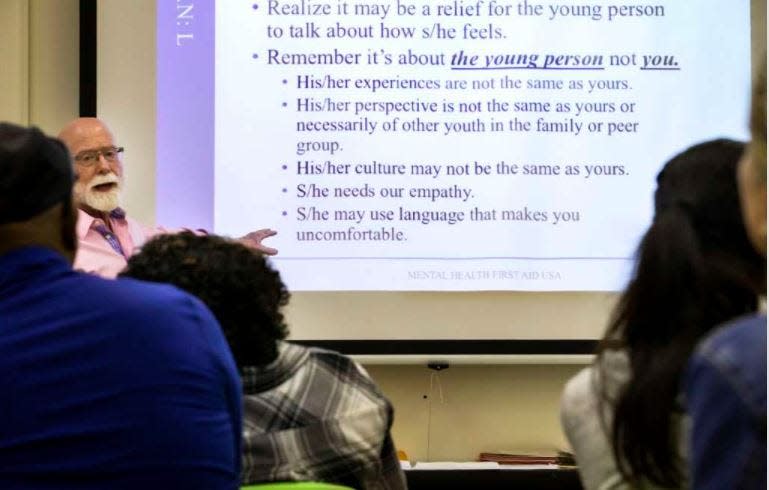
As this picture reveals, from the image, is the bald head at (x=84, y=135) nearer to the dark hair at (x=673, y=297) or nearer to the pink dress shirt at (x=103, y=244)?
the pink dress shirt at (x=103, y=244)

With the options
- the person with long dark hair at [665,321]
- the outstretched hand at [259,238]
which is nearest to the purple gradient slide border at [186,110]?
the outstretched hand at [259,238]

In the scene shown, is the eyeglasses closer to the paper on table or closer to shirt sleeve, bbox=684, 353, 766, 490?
the paper on table

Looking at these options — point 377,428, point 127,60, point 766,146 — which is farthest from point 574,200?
point 766,146

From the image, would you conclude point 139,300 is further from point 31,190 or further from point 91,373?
point 31,190

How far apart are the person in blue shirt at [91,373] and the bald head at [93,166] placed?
2319mm

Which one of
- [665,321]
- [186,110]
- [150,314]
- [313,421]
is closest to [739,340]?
[665,321]

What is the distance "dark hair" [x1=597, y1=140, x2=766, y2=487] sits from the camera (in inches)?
59.8

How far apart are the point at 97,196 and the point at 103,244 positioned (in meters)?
0.16

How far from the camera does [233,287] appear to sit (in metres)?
2.03

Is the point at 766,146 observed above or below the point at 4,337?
above

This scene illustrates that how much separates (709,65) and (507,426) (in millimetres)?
1431

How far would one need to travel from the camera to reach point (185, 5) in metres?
4.17

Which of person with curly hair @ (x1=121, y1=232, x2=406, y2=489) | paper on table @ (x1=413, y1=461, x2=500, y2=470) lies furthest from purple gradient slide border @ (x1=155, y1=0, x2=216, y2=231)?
person with curly hair @ (x1=121, y1=232, x2=406, y2=489)

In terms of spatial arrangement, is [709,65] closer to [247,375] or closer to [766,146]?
[247,375]
